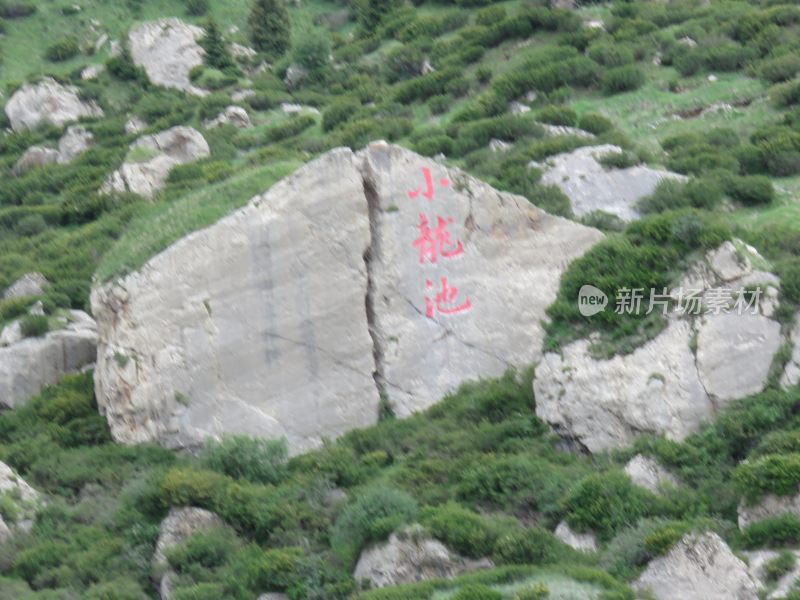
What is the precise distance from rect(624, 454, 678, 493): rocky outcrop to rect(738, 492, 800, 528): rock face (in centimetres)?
166

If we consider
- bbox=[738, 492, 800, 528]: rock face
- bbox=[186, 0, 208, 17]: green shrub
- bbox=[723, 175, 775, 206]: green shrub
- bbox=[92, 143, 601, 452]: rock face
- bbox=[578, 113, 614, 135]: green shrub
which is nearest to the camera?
bbox=[738, 492, 800, 528]: rock face

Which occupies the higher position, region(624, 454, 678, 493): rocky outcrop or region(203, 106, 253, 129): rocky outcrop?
region(624, 454, 678, 493): rocky outcrop

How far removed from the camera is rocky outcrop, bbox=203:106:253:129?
47.3 metres

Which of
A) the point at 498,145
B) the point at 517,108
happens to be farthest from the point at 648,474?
the point at 517,108

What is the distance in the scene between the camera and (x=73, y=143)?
1909 inches

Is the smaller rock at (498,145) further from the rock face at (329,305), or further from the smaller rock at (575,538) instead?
the smaller rock at (575,538)

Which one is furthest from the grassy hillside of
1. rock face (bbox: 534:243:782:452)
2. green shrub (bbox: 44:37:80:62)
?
green shrub (bbox: 44:37:80:62)

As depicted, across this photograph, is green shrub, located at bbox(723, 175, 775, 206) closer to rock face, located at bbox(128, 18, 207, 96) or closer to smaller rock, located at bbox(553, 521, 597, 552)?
smaller rock, located at bbox(553, 521, 597, 552)

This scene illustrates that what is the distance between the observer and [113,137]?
48.0 m

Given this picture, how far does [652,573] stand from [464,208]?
10.6 metres

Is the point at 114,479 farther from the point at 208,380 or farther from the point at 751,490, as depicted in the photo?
the point at 751,490

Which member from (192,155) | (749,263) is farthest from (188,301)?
(192,155)

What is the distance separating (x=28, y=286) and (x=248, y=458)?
11841mm

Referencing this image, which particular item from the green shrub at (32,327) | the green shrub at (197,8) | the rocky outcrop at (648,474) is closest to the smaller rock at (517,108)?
the green shrub at (32,327)
